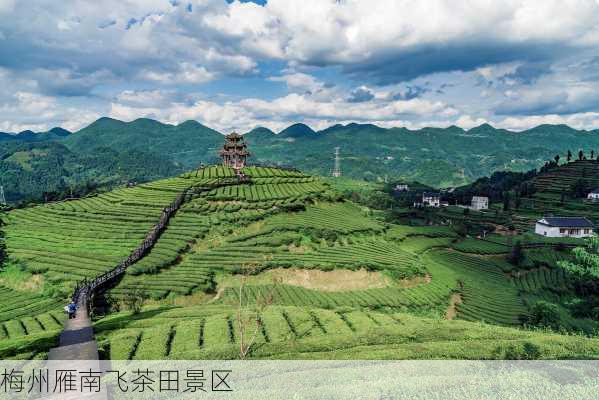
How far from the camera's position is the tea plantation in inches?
1070

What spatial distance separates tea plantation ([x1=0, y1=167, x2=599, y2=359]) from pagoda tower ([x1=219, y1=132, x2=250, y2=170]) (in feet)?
23.5

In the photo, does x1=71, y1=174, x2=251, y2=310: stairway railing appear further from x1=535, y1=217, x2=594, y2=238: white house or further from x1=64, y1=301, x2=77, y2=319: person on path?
x1=535, y1=217, x2=594, y2=238: white house

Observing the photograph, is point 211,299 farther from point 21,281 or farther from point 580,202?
point 580,202

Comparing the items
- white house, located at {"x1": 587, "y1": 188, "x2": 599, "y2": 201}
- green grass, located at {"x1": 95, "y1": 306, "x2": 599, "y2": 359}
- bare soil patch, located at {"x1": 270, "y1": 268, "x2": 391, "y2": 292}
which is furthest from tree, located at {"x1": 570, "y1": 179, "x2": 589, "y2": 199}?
green grass, located at {"x1": 95, "y1": 306, "x2": 599, "y2": 359}

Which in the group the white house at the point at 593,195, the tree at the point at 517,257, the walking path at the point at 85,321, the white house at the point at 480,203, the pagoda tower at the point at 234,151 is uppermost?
Answer: the pagoda tower at the point at 234,151

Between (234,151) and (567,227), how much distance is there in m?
109

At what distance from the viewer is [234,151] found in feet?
378

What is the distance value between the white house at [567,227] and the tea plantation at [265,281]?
2700 cm

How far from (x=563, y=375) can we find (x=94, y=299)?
45.2m

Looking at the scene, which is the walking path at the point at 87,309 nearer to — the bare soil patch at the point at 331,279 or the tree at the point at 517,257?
the bare soil patch at the point at 331,279

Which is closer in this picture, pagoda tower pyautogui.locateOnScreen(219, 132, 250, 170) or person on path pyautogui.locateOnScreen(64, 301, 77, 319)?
person on path pyautogui.locateOnScreen(64, 301, 77, 319)

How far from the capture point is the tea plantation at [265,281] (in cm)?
2719

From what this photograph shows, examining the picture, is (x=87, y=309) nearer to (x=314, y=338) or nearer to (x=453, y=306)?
(x=314, y=338)

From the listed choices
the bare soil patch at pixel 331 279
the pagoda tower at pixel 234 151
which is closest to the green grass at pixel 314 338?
the bare soil patch at pixel 331 279
